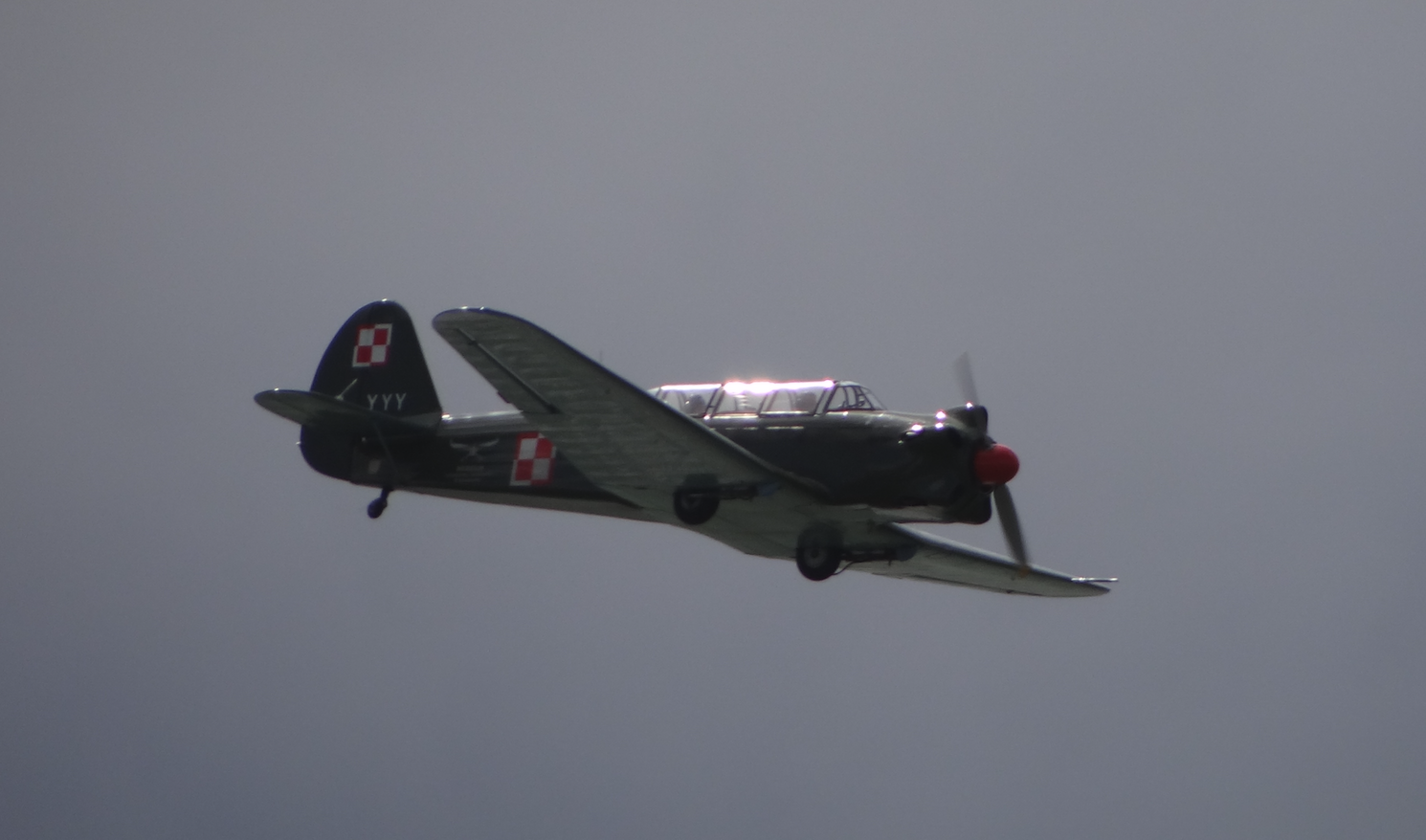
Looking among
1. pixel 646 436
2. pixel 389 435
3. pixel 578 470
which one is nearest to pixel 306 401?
pixel 389 435

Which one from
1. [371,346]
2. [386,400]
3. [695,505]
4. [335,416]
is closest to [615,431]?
[695,505]

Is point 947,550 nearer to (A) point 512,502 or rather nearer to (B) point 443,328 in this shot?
(A) point 512,502

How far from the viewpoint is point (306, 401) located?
1727 centimetres

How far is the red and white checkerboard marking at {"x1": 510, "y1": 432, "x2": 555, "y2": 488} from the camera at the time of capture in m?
17.6

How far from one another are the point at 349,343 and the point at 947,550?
301 inches

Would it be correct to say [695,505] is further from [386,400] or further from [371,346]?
[371,346]

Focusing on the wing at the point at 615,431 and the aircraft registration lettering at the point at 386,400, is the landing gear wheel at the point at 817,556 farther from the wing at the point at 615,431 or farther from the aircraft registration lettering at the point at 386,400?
the aircraft registration lettering at the point at 386,400

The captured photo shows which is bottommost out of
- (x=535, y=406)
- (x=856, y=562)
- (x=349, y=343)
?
(x=856, y=562)

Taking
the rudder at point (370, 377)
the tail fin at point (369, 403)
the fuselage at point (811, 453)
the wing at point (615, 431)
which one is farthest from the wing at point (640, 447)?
the rudder at point (370, 377)

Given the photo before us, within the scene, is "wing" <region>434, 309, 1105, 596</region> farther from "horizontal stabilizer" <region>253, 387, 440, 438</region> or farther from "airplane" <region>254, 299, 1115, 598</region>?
"horizontal stabilizer" <region>253, 387, 440, 438</region>

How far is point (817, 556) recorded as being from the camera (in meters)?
17.2

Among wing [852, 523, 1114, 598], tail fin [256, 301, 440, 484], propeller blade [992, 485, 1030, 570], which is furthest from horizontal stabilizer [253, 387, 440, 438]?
propeller blade [992, 485, 1030, 570]

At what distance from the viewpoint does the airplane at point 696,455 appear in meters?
15.0

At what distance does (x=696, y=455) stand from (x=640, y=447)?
56 cm
